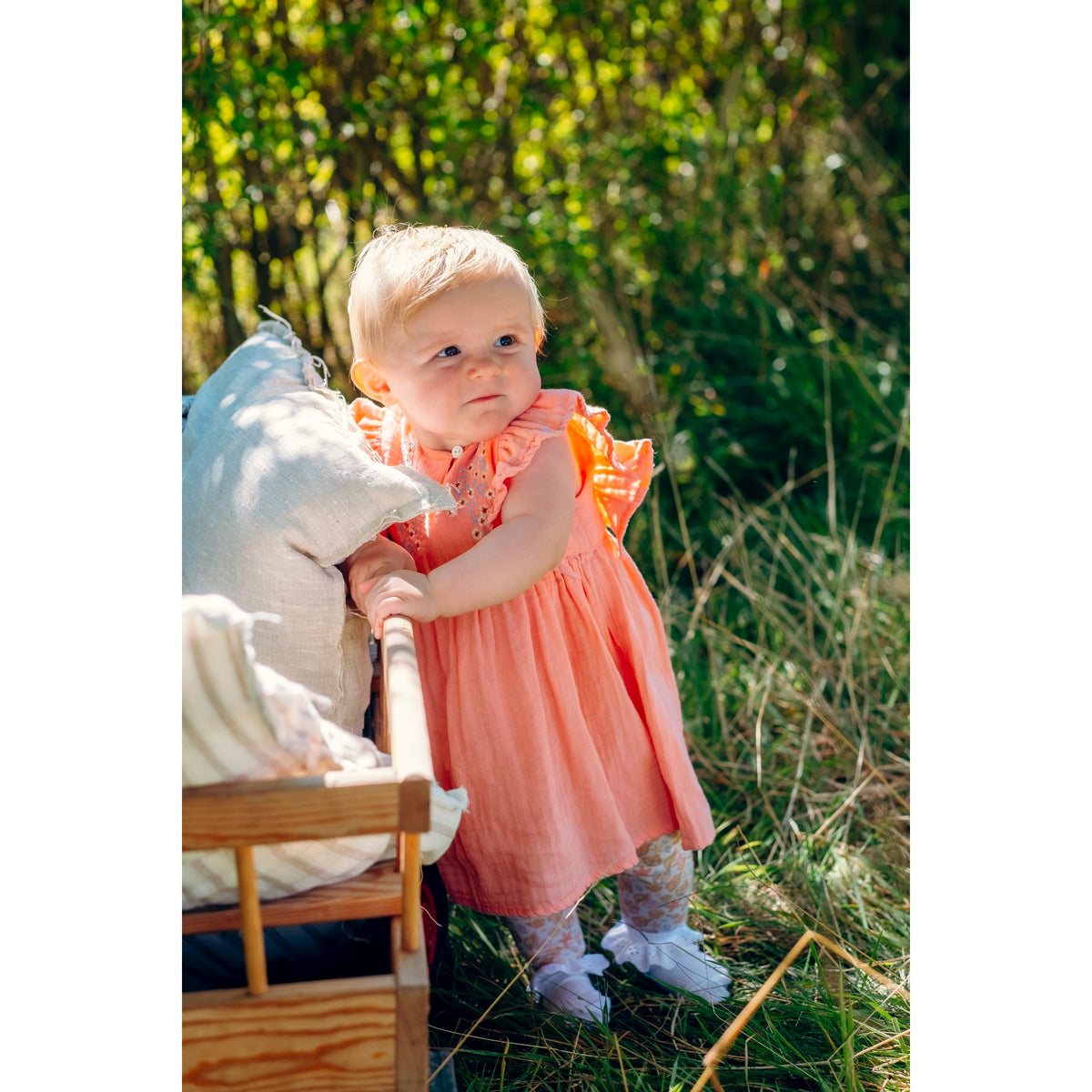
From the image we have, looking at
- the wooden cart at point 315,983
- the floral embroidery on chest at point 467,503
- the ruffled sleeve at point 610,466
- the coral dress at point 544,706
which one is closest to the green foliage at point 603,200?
the ruffled sleeve at point 610,466

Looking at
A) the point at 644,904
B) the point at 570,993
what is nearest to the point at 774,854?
the point at 644,904

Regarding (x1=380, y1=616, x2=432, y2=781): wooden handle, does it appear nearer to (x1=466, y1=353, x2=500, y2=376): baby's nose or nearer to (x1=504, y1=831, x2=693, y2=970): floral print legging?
(x1=466, y1=353, x2=500, y2=376): baby's nose

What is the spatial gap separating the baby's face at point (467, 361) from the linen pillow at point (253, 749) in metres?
0.53

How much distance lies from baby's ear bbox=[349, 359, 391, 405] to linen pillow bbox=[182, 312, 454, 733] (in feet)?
0.41

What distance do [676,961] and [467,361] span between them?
39.5 inches

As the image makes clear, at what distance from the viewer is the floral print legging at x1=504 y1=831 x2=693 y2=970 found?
1749 millimetres

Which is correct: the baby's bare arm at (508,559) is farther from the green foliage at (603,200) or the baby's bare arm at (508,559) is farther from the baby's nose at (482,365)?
the green foliage at (603,200)

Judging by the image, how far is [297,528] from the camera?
148cm

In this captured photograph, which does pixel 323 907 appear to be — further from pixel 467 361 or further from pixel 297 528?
pixel 467 361

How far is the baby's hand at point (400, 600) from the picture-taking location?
57.2 inches

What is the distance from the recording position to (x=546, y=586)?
5.57 ft

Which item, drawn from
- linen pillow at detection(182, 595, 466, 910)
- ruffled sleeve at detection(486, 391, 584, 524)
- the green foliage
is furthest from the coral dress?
the green foliage
